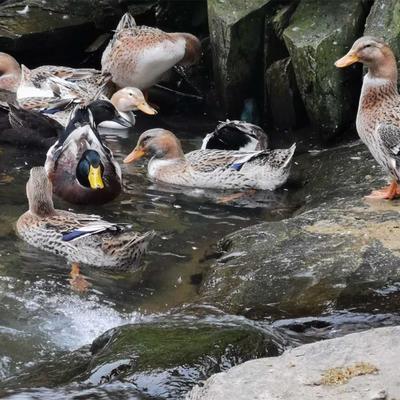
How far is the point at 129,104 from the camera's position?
1064 cm

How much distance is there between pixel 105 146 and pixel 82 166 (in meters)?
0.43

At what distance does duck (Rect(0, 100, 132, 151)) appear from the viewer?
9.70 m

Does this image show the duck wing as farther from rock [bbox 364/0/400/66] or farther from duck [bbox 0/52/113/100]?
duck [bbox 0/52/113/100]

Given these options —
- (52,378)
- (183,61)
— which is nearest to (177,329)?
(52,378)

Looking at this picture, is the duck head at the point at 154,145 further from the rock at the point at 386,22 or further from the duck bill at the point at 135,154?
the rock at the point at 386,22

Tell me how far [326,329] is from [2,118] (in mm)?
5376

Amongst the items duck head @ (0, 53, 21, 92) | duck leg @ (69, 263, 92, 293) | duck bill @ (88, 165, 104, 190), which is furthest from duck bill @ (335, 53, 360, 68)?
duck head @ (0, 53, 21, 92)

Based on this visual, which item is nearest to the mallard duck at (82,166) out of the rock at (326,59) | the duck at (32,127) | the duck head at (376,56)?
the duck at (32,127)

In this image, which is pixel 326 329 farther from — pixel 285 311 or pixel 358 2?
pixel 358 2

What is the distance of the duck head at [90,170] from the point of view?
8.09 meters

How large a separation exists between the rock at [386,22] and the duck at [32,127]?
264 centimetres

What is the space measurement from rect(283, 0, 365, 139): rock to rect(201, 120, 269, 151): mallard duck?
2.02 feet

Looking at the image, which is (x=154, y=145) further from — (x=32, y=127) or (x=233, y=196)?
(x=32, y=127)

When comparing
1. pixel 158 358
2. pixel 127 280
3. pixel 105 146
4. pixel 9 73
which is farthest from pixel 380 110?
pixel 9 73
